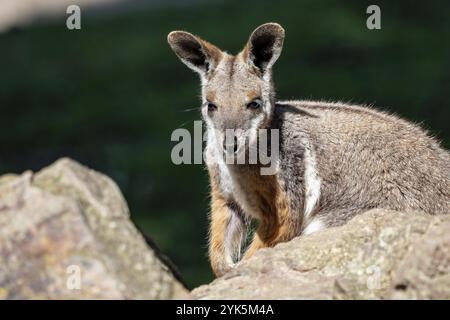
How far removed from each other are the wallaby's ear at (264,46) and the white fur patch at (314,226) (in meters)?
1.50

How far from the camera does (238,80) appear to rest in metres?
9.66

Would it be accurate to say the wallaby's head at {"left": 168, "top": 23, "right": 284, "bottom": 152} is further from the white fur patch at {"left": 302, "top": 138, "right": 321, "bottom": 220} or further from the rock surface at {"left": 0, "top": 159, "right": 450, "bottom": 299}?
the rock surface at {"left": 0, "top": 159, "right": 450, "bottom": 299}

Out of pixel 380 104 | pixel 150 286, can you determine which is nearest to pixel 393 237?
pixel 150 286

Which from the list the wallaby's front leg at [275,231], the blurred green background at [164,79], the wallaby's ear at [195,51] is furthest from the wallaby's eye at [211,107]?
the blurred green background at [164,79]

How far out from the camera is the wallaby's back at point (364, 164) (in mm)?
9695

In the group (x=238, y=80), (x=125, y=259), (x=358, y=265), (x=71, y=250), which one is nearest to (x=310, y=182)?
(x=238, y=80)

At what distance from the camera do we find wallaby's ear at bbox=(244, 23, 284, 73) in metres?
Answer: 9.76

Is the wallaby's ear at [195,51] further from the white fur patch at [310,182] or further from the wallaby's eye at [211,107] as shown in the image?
the white fur patch at [310,182]

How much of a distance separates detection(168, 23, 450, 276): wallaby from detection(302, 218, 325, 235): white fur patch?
1 centimetres

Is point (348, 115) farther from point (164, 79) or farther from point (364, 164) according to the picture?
point (164, 79)

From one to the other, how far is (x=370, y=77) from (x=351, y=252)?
15.4 metres

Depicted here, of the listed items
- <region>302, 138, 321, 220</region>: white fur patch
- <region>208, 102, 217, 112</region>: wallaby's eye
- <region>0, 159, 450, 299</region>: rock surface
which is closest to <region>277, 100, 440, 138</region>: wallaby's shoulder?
<region>302, 138, 321, 220</region>: white fur patch

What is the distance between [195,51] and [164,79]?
1285 cm
